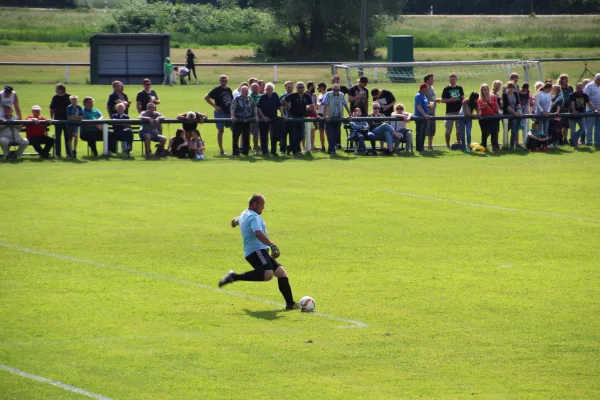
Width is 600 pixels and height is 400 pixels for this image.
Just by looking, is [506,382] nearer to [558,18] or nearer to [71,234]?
[71,234]

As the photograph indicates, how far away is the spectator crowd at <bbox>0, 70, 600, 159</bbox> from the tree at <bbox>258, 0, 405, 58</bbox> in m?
40.8

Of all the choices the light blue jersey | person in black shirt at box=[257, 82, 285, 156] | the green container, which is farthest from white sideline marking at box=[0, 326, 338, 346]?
the green container

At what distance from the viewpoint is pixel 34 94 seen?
42.2 m

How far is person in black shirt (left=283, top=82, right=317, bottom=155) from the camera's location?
2734 cm

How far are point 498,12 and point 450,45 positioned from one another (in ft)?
105

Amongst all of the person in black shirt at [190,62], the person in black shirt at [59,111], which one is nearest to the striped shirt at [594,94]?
the person in black shirt at [59,111]

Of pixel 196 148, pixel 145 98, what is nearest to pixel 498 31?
pixel 145 98

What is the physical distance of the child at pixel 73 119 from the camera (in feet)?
84.5

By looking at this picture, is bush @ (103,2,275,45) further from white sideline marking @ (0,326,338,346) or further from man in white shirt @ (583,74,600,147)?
white sideline marking @ (0,326,338,346)

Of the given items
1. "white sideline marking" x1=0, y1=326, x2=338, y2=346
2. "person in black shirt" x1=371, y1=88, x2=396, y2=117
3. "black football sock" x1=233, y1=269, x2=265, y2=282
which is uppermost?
"person in black shirt" x1=371, y1=88, x2=396, y2=117

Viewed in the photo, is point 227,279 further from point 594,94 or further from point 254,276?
point 594,94

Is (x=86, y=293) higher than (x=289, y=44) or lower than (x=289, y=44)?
lower

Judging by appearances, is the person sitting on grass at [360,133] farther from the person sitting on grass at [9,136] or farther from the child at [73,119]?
the person sitting on grass at [9,136]

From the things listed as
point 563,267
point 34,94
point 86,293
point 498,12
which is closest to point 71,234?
point 86,293
